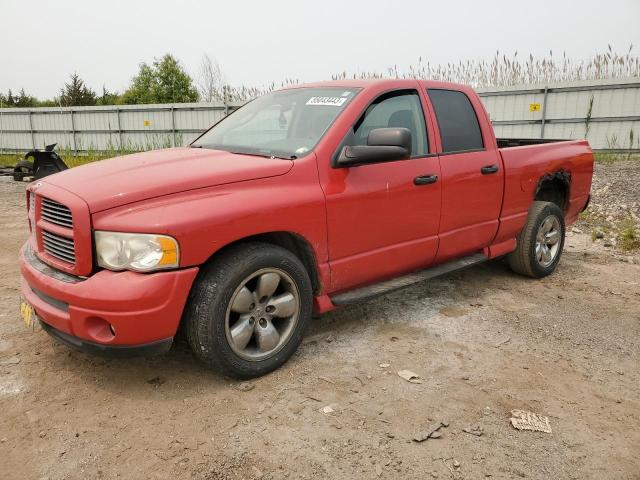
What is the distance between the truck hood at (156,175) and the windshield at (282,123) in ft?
0.72

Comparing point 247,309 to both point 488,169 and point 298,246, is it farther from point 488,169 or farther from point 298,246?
point 488,169

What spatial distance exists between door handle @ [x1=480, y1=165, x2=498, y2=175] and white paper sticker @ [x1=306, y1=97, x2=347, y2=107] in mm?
1395

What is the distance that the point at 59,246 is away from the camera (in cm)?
300

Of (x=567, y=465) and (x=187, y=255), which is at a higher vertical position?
(x=187, y=255)

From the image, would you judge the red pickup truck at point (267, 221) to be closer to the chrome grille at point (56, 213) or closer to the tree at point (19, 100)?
the chrome grille at point (56, 213)

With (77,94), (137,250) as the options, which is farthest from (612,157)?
(77,94)

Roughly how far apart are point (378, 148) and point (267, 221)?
862 mm

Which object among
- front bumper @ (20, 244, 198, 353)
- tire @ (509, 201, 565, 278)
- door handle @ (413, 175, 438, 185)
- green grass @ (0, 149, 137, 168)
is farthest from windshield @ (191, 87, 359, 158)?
green grass @ (0, 149, 137, 168)

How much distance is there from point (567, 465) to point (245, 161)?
92.8 inches

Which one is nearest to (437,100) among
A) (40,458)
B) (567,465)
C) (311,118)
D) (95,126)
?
(311,118)

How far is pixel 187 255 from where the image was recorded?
2.81 metres

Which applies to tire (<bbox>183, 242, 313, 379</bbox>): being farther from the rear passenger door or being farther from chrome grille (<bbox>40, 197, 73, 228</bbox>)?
the rear passenger door

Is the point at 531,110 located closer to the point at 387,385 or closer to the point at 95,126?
the point at 387,385

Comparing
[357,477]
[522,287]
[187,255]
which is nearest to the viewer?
[357,477]
